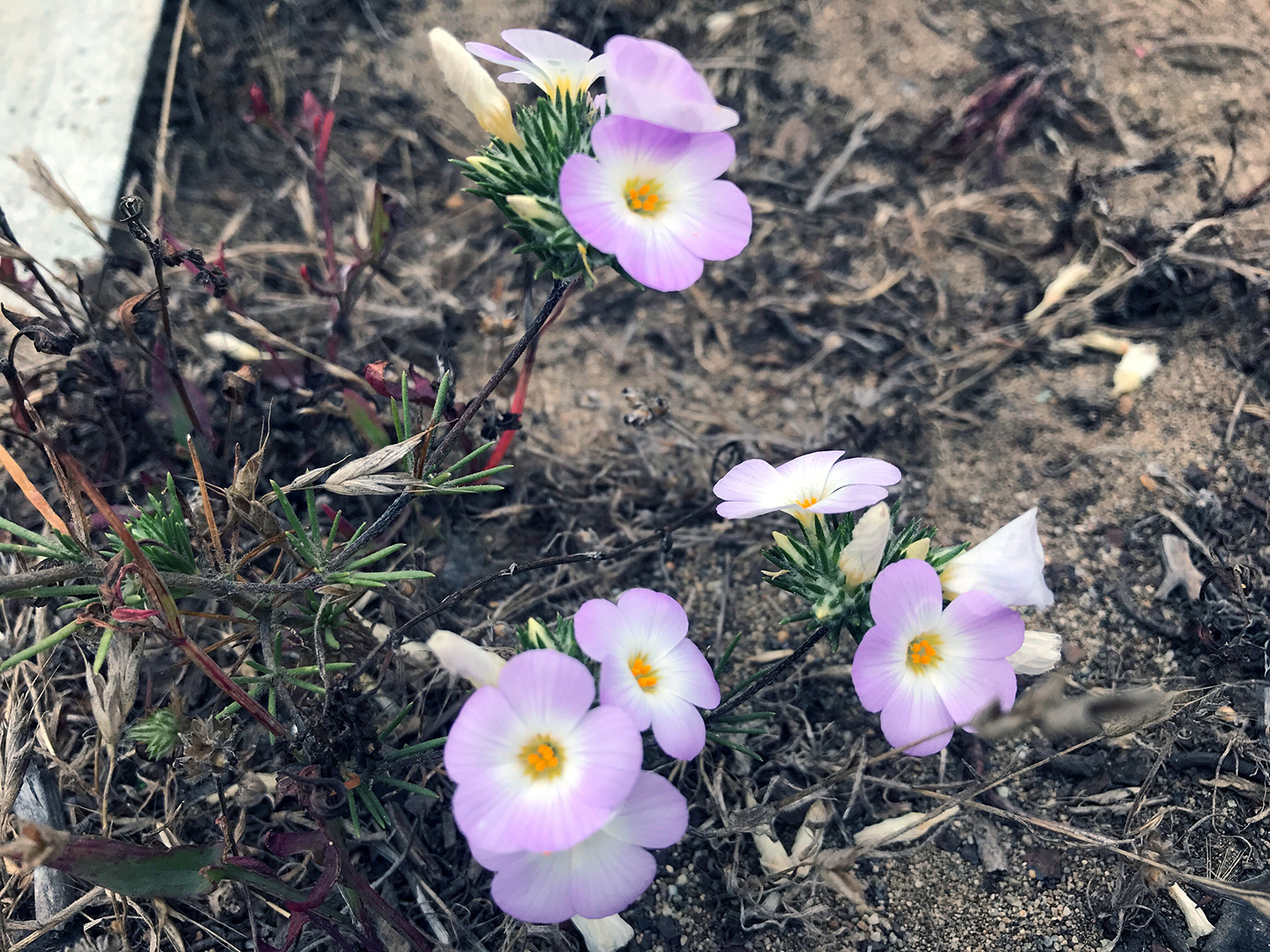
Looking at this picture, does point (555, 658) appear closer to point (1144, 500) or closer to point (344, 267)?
point (344, 267)

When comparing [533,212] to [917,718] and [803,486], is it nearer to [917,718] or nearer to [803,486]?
[803,486]

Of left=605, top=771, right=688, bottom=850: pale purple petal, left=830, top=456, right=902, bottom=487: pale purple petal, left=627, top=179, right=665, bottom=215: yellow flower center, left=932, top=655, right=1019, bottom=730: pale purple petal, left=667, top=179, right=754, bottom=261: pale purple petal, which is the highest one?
left=627, top=179, right=665, bottom=215: yellow flower center

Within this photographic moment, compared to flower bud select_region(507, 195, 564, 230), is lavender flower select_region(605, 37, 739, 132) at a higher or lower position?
higher

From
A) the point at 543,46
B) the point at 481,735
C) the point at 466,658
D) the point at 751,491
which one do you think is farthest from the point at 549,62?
the point at 481,735

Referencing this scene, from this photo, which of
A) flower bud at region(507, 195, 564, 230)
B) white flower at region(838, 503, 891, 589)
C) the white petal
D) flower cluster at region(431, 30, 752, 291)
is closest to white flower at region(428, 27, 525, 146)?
flower cluster at region(431, 30, 752, 291)

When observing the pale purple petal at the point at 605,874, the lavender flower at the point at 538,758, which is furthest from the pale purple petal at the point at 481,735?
the pale purple petal at the point at 605,874

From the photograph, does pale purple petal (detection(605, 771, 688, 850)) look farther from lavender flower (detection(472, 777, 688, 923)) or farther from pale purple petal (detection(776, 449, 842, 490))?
pale purple petal (detection(776, 449, 842, 490))

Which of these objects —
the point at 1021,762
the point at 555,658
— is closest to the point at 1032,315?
the point at 1021,762
